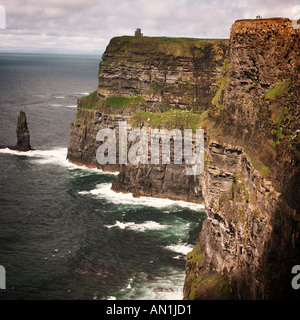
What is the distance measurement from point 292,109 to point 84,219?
57.9m

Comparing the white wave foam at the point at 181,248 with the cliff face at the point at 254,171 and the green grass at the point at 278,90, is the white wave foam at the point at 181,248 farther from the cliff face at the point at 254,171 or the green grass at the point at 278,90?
the green grass at the point at 278,90

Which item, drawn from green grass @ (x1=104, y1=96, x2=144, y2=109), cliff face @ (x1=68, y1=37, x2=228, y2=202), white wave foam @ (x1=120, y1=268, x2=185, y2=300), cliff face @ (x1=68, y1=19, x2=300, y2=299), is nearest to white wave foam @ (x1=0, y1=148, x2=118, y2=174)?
cliff face @ (x1=68, y1=37, x2=228, y2=202)

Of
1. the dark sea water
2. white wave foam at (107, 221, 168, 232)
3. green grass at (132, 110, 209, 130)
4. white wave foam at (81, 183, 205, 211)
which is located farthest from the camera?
green grass at (132, 110, 209, 130)

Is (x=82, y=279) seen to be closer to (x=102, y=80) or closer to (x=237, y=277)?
(x=237, y=277)

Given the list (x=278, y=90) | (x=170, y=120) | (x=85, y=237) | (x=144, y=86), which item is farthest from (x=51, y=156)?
(x=278, y=90)

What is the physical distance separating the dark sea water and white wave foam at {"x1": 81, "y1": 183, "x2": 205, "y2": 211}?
0.70 feet

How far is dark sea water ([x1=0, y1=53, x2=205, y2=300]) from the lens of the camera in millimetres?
60875

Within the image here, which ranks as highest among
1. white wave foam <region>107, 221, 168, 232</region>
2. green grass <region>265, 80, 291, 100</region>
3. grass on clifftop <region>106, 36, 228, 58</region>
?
grass on clifftop <region>106, 36, 228, 58</region>

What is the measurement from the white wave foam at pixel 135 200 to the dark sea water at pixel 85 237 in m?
0.21

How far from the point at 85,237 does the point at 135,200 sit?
22.8 metres

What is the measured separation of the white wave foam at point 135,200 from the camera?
94.6 metres

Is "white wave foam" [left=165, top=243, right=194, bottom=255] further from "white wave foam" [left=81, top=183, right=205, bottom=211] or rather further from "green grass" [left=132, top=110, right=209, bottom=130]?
"green grass" [left=132, top=110, right=209, bottom=130]

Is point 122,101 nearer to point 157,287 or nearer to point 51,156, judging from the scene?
point 51,156

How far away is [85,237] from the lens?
77.2 metres
